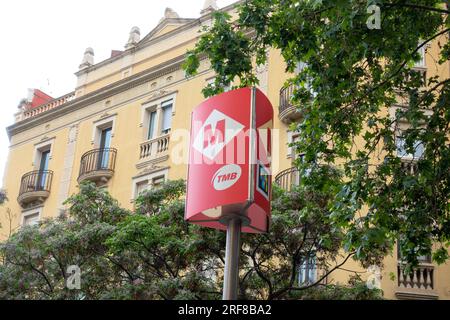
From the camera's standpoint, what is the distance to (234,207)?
32.2 feet

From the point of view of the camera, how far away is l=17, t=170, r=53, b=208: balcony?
30203 millimetres

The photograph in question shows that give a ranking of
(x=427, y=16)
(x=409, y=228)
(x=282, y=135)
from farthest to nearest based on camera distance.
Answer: (x=282, y=135)
(x=427, y=16)
(x=409, y=228)

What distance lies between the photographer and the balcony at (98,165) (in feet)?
92.5

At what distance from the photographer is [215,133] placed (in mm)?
10109

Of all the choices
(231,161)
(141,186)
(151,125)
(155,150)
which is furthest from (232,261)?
(151,125)

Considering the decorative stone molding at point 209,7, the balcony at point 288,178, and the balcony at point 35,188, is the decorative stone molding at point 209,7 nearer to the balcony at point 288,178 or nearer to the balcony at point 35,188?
the balcony at point 288,178

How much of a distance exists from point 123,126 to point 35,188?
14.7ft

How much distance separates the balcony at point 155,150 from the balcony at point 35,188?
4831 millimetres

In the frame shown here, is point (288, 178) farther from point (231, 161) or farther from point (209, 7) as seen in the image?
point (231, 161)

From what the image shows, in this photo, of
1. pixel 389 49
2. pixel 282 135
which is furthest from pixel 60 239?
pixel 389 49

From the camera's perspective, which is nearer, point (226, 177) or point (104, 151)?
point (226, 177)

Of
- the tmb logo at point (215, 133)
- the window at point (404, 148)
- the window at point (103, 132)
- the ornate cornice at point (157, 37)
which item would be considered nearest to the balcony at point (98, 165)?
the window at point (103, 132)
